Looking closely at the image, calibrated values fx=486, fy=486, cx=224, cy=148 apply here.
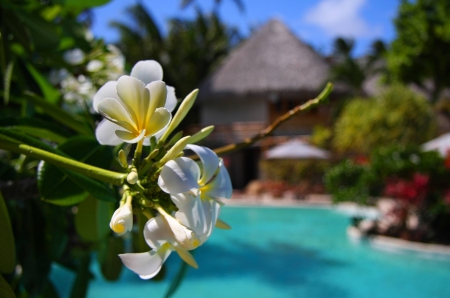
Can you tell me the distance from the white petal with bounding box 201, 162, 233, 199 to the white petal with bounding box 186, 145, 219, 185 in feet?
0.04

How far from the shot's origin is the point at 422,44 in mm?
14531

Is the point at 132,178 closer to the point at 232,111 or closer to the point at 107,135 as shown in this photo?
the point at 107,135

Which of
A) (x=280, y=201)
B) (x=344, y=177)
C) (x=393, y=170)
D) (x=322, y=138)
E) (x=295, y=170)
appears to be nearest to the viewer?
(x=393, y=170)

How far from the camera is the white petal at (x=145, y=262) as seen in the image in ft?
1.16

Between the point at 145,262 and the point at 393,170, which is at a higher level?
the point at 145,262

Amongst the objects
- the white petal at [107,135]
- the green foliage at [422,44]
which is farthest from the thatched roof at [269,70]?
the white petal at [107,135]

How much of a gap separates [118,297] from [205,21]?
1650 cm

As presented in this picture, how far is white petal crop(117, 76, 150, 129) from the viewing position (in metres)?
0.36

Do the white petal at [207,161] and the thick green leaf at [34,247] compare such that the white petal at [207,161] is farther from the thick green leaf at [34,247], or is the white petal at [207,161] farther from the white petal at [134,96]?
the thick green leaf at [34,247]

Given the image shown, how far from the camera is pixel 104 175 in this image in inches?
14.9

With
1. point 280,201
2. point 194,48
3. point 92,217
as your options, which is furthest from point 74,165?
point 194,48

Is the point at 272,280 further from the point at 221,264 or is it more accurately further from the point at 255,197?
the point at 255,197

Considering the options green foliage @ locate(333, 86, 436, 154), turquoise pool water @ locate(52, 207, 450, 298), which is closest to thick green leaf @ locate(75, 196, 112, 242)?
turquoise pool water @ locate(52, 207, 450, 298)

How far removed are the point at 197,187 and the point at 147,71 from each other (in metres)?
0.13
